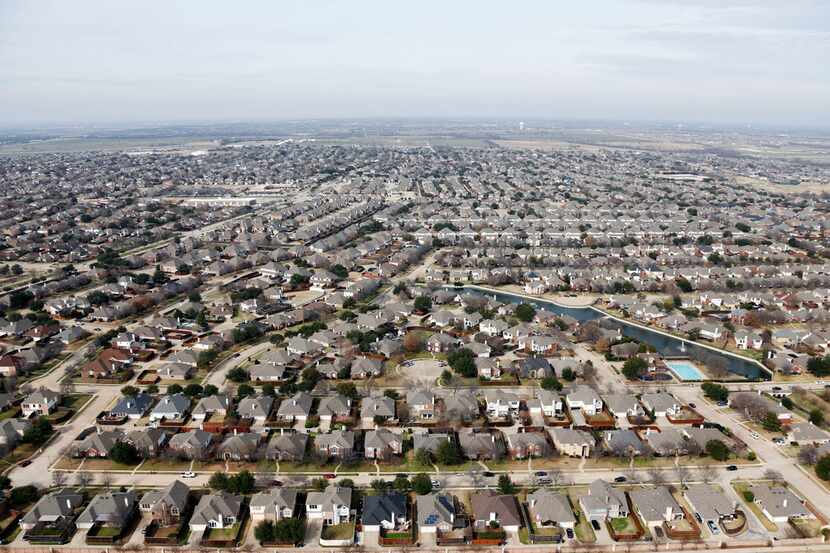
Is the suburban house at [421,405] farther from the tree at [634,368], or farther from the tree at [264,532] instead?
the tree at [634,368]

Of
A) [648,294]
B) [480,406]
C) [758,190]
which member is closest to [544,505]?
[480,406]

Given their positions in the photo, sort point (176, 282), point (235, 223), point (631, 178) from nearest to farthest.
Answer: point (176, 282), point (235, 223), point (631, 178)

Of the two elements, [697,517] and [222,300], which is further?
[222,300]

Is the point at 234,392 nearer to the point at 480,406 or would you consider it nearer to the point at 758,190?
the point at 480,406

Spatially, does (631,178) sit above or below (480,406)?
above

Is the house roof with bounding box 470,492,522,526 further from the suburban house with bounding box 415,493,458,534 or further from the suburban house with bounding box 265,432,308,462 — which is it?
the suburban house with bounding box 265,432,308,462

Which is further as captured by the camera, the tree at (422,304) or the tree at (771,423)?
the tree at (422,304)

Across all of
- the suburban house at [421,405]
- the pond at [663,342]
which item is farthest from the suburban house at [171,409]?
the pond at [663,342]

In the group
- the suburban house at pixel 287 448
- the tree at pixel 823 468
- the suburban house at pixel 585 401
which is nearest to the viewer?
the tree at pixel 823 468

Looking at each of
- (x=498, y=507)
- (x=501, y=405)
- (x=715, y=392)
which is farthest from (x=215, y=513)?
(x=715, y=392)
